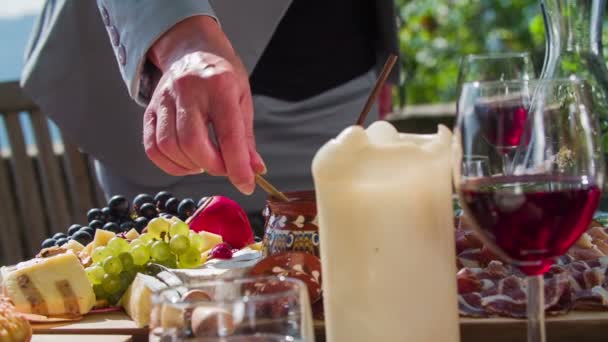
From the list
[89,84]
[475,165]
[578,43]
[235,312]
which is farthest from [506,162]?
[89,84]

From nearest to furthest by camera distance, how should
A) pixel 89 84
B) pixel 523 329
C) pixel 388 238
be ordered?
pixel 388 238 → pixel 523 329 → pixel 89 84

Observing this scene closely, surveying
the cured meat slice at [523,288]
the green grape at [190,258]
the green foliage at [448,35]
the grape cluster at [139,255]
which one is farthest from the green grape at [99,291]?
the green foliage at [448,35]

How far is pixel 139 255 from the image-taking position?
3.41 feet

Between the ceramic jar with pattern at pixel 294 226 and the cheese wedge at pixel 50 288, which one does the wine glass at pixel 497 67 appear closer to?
the ceramic jar with pattern at pixel 294 226

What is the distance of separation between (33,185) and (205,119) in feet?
5.08

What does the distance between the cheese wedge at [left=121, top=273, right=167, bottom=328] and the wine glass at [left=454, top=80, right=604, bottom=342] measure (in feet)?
1.19

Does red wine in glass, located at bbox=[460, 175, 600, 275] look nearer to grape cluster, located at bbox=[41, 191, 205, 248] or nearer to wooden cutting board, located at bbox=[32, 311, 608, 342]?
wooden cutting board, located at bbox=[32, 311, 608, 342]

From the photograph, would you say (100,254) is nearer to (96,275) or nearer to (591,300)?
(96,275)

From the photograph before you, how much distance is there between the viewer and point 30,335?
0.86 meters

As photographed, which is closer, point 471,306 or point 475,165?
point 475,165

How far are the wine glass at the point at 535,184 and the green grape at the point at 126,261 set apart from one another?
1.52ft

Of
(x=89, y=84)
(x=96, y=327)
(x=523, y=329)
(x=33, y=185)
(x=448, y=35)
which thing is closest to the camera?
(x=523, y=329)

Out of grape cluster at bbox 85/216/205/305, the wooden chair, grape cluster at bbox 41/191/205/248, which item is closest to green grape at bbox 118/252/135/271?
grape cluster at bbox 85/216/205/305

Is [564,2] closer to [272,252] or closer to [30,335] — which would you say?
[272,252]
